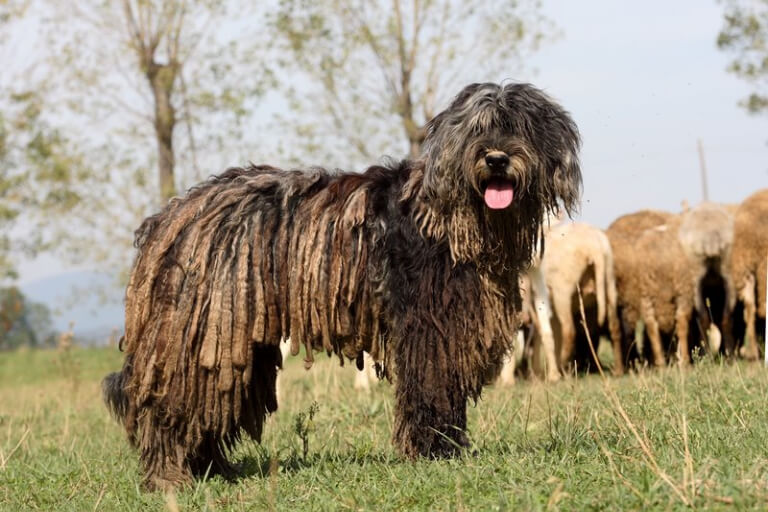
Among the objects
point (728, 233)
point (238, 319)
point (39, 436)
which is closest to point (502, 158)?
point (238, 319)

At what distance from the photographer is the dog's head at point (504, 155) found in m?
6.02

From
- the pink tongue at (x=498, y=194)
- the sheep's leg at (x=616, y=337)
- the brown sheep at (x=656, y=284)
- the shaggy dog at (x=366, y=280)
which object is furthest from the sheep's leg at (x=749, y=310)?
the pink tongue at (x=498, y=194)

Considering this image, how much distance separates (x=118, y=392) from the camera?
6680mm

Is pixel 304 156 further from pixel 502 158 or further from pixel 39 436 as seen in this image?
pixel 502 158

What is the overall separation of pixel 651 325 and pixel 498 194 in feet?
32.7

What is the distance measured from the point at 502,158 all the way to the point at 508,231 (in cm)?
49

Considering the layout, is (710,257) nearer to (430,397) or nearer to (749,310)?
(749,310)

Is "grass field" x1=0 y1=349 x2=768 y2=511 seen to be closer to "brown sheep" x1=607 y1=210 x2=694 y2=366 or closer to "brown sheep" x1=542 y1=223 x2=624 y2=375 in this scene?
"brown sheep" x1=542 y1=223 x2=624 y2=375

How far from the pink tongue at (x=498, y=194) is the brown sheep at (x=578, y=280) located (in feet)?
28.6

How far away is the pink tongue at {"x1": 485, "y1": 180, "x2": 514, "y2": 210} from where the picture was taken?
19.8 ft

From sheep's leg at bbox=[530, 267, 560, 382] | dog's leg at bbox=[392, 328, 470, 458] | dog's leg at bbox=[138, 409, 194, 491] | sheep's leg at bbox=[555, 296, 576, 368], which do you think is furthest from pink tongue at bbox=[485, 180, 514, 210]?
sheep's leg at bbox=[555, 296, 576, 368]

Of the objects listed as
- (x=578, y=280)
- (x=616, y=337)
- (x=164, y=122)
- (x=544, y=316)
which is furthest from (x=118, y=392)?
(x=164, y=122)

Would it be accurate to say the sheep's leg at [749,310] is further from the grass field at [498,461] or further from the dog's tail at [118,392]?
the dog's tail at [118,392]

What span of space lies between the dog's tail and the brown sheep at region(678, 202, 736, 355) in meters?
9.88
